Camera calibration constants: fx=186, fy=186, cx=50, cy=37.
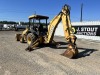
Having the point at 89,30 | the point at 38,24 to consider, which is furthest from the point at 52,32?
the point at 89,30

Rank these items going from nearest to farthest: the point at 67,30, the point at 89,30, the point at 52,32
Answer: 1. the point at 67,30
2. the point at 52,32
3. the point at 89,30

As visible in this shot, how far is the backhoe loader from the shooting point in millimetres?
9881

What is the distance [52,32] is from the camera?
12422 millimetres

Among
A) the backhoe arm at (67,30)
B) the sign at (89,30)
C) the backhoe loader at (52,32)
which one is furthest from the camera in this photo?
the sign at (89,30)

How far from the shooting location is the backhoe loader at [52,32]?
9881 millimetres

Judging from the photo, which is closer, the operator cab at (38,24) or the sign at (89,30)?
the operator cab at (38,24)

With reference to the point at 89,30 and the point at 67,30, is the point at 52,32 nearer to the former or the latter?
the point at 67,30

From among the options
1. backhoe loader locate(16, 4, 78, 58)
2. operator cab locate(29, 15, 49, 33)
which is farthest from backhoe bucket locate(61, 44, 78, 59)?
operator cab locate(29, 15, 49, 33)

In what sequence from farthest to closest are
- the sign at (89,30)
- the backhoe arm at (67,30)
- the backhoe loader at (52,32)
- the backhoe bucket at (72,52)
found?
the sign at (89,30) → the backhoe loader at (52,32) → the backhoe arm at (67,30) → the backhoe bucket at (72,52)

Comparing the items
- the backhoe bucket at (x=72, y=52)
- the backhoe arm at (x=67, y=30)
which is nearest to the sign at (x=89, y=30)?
the backhoe arm at (x=67, y=30)

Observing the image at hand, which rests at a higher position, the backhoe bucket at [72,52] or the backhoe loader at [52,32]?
the backhoe loader at [52,32]

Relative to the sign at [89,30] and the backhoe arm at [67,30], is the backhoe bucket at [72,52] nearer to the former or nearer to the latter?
the backhoe arm at [67,30]

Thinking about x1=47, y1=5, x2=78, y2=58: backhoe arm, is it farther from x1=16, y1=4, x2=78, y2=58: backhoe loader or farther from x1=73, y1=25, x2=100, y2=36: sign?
x1=73, y1=25, x2=100, y2=36: sign

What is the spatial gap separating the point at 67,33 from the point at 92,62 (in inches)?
94.7
